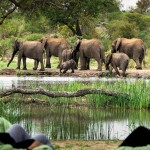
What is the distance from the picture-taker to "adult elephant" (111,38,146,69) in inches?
1261

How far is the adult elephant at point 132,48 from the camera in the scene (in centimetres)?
3203

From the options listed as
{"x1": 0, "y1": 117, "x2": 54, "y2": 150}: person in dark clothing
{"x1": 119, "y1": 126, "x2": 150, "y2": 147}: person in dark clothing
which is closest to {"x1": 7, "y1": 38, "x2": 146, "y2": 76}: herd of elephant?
{"x1": 0, "y1": 117, "x2": 54, "y2": 150}: person in dark clothing

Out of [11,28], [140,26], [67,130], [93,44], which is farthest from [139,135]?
[140,26]

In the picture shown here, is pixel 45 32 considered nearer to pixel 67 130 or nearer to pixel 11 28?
pixel 11 28

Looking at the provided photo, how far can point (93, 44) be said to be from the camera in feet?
101

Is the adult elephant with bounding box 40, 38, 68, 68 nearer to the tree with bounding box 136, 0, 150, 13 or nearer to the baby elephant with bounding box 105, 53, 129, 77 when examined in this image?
the baby elephant with bounding box 105, 53, 129, 77

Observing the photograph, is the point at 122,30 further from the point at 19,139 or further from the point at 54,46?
the point at 19,139

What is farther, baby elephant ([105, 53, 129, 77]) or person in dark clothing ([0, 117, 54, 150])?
baby elephant ([105, 53, 129, 77])

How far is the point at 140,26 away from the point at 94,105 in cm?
4393

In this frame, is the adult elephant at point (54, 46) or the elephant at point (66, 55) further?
the adult elephant at point (54, 46)

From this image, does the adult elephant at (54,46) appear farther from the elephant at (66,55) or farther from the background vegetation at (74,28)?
the elephant at (66,55)

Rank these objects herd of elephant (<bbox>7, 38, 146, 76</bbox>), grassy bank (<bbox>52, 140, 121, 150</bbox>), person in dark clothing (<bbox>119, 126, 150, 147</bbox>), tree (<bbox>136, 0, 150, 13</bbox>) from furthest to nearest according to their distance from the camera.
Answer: tree (<bbox>136, 0, 150, 13</bbox>)
herd of elephant (<bbox>7, 38, 146, 76</bbox>)
grassy bank (<bbox>52, 140, 121, 150</bbox>)
person in dark clothing (<bbox>119, 126, 150, 147</bbox>)

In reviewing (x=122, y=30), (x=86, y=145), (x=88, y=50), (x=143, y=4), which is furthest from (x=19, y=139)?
(x=143, y=4)

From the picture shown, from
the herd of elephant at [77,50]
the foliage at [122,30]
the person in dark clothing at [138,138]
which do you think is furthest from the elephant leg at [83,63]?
the person in dark clothing at [138,138]
